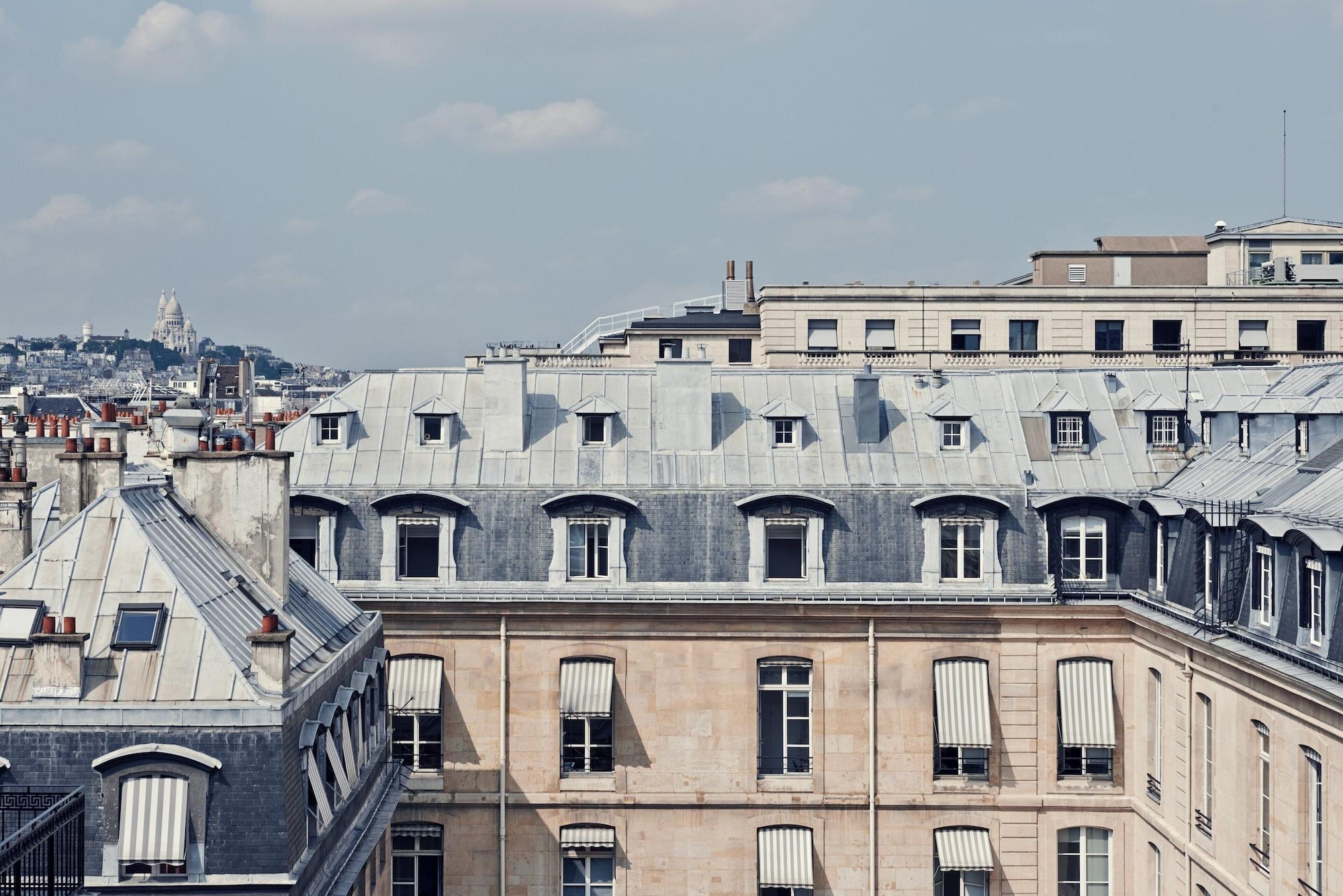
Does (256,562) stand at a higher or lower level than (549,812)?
higher

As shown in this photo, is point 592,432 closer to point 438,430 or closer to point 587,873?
point 438,430

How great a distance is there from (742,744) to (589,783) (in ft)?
13.7

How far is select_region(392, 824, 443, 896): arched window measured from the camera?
141 ft

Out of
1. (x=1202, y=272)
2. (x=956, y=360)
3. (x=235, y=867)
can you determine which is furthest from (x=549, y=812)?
(x=1202, y=272)

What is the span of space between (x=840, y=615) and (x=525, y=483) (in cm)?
920

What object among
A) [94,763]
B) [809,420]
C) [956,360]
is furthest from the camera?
[956,360]

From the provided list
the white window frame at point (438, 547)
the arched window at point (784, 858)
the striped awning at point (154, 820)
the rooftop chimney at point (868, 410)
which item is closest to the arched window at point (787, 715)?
the arched window at point (784, 858)

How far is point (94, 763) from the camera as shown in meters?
24.9

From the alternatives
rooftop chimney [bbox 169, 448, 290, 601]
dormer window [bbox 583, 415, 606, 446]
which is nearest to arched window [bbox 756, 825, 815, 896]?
dormer window [bbox 583, 415, 606, 446]

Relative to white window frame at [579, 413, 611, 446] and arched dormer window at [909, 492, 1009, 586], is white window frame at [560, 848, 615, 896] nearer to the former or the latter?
white window frame at [579, 413, 611, 446]

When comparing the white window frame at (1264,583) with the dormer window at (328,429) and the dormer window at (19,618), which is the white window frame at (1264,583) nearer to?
the dormer window at (19,618)

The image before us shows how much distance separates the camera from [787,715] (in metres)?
43.4

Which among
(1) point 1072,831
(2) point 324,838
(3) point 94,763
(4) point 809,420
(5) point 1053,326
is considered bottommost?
(1) point 1072,831

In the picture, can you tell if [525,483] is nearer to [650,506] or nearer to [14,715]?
[650,506]
